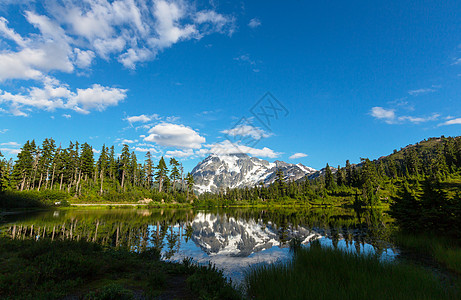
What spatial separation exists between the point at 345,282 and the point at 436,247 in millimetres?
9223

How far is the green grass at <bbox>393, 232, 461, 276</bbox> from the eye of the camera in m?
10.2

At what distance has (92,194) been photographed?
69.6m

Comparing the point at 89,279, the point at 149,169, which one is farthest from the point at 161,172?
the point at 89,279

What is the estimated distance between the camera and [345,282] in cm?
744

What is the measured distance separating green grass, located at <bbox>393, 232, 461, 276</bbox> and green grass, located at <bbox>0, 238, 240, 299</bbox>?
11.0m

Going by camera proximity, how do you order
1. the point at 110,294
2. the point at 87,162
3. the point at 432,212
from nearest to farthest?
the point at 110,294
the point at 432,212
the point at 87,162

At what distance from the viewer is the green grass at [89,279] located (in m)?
5.77

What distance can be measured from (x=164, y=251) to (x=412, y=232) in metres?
18.5

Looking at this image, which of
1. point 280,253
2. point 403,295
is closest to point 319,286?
point 403,295

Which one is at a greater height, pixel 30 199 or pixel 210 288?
pixel 30 199

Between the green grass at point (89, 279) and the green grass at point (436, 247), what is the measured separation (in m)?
11.0

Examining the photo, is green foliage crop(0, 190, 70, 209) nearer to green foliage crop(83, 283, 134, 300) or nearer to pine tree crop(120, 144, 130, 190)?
pine tree crop(120, 144, 130, 190)

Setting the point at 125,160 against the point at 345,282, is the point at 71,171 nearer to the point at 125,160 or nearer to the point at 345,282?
the point at 125,160

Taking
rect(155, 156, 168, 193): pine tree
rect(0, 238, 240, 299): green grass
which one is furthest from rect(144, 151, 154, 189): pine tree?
rect(0, 238, 240, 299): green grass
